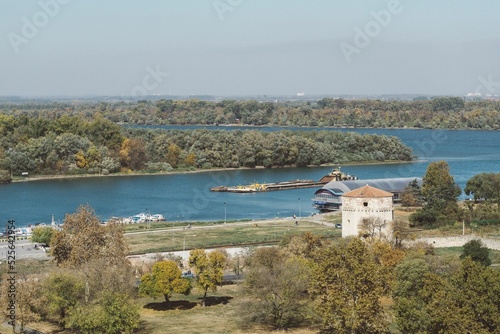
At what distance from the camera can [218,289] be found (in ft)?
65.4

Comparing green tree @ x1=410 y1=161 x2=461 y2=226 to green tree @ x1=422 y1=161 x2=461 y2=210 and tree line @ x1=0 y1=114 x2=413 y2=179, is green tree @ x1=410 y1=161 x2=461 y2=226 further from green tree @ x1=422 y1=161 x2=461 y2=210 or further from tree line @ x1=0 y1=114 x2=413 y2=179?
tree line @ x1=0 y1=114 x2=413 y2=179

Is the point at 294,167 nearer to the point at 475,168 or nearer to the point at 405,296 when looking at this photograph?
the point at 475,168

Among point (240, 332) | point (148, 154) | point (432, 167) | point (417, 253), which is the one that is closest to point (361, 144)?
point (148, 154)

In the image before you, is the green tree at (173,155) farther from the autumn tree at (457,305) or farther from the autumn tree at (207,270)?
the autumn tree at (457,305)

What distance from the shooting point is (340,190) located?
36.1 m

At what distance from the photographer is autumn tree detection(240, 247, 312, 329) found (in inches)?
665

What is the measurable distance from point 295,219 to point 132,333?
1645 cm

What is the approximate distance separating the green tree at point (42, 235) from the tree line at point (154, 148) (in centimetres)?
2072

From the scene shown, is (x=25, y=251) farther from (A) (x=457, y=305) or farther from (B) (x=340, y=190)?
(B) (x=340, y=190)

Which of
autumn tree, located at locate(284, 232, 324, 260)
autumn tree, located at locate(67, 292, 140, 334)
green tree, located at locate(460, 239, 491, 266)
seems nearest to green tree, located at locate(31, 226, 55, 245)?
autumn tree, located at locate(284, 232, 324, 260)

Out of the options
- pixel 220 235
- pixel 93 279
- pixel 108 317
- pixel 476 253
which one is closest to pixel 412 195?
pixel 220 235

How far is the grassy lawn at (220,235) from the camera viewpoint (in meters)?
25.6

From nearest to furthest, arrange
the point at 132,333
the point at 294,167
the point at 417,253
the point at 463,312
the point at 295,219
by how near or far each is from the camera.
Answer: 1. the point at 463,312
2. the point at 132,333
3. the point at 417,253
4. the point at 295,219
5. the point at 294,167

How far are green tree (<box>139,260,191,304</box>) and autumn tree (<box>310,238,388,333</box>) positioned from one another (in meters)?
3.81
